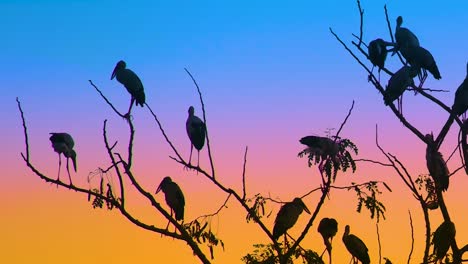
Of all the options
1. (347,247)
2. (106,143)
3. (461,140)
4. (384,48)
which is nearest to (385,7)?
(461,140)

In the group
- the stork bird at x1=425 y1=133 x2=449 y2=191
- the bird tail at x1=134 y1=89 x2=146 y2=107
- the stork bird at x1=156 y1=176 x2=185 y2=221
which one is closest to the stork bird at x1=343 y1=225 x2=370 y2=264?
the stork bird at x1=425 y1=133 x2=449 y2=191

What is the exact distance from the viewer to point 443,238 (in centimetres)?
1022

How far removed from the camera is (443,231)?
33.3ft

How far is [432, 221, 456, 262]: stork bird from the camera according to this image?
1001cm

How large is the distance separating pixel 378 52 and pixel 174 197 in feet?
12.1

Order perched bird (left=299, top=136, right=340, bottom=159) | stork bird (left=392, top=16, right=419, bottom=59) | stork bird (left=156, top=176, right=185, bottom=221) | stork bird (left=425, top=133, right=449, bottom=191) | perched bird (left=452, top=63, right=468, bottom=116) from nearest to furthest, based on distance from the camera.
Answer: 1. perched bird (left=299, top=136, right=340, bottom=159)
2. stork bird (left=425, top=133, right=449, bottom=191)
3. perched bird (left=452, top=63, right=468, bottom=116)
4. stork bird (left=156, top=176, right=185, bottom=221)
5. stork bird (left=392, top=16, right=419, bottom=59)

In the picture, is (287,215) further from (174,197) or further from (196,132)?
(196,132)

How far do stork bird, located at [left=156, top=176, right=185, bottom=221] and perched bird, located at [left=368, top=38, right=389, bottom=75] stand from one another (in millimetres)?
3556

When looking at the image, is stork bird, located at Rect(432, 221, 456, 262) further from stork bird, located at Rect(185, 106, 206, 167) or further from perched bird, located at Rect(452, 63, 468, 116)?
stork bird, located at Rect(185, 106, 206, 167)

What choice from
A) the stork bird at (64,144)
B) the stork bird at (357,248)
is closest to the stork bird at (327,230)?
the stork bird at (357,248)

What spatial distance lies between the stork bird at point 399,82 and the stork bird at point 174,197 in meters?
3.50

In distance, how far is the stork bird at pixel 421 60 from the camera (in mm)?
Answer: 12555

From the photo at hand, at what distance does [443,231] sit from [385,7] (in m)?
2.76

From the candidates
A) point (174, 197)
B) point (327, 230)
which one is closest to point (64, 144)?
point (174, 197)
